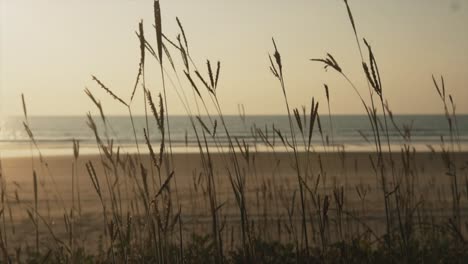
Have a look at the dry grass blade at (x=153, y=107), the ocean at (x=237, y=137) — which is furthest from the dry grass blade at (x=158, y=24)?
the ocean at (x=237, y=137)

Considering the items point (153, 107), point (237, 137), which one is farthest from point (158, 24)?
point (237, 137)

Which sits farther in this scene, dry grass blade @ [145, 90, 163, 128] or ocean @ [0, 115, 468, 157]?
ocean @ [0, 115, 468, 157]

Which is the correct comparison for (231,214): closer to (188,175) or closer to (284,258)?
(284,258)

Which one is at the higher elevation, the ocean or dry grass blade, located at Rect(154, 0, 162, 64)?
dry grass blade, located at Rect(154, 0, 162, 64)

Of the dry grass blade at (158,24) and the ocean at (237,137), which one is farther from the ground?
the dry grass blade at (158,24)

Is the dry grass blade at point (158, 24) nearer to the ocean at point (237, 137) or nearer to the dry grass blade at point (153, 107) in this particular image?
the dry grass blade at point (153, 107)

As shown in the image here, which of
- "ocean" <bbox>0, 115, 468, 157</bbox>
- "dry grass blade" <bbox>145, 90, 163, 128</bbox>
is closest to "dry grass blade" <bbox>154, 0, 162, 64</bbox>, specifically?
"dry grass blade" <bbox>145, 90, 163, 128</bbox>

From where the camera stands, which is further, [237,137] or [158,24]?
[237,137]

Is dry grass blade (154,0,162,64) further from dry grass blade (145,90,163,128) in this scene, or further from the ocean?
the ocean

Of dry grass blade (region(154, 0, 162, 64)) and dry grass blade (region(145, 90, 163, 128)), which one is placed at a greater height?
dry grass blade (region(154, 0, 162, 64))

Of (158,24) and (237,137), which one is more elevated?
(158,24)

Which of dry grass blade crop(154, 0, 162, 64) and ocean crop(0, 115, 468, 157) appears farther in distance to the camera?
ocean crop(0, 115, 468, 157)

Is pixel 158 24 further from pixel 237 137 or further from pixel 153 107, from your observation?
pixel 237 137

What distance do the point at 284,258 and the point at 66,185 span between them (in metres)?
10.5
